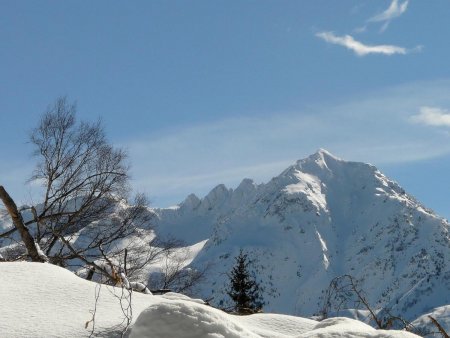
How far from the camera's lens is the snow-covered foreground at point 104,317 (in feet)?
7.52

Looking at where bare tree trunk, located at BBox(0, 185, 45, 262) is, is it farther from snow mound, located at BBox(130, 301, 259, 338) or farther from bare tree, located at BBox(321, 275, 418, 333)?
snow mound, located at BBox(130, 301, 259, 338)

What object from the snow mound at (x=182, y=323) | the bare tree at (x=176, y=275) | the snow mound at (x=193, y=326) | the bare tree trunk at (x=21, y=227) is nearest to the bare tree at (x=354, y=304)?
the snow mound at (x=193, y=326)

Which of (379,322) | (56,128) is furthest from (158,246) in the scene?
(379,322)

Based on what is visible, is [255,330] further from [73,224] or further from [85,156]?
[85,156]

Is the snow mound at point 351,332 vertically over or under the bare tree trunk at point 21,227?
under

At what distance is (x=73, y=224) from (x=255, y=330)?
9.42 metres

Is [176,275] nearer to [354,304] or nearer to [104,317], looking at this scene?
[354,304]

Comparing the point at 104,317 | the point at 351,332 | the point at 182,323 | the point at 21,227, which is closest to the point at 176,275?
the point at 21,227

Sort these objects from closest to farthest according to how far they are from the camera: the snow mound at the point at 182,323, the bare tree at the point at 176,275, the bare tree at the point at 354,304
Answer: the snow mound at the point at 182,323
the bare tree at the point at 354,304
the bare tree at the point at 176,275

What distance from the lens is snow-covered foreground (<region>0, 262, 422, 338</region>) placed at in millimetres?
2291

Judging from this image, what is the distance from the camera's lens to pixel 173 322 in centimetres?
227

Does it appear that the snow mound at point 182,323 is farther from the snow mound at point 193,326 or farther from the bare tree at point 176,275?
the bare tree at point 176,275

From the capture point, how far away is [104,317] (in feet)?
9.32

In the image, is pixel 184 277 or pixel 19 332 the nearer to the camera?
pixel 19 332
